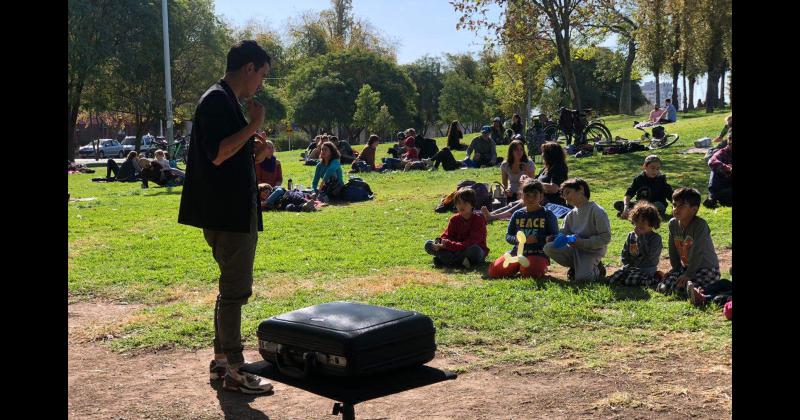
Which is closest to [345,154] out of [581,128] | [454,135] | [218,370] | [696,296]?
[454,135]

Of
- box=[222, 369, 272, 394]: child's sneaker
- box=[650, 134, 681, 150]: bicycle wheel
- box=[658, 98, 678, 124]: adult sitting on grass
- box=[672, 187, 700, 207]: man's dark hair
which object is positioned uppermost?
box=[658, 98, 678, 124]: adult sitting on grass

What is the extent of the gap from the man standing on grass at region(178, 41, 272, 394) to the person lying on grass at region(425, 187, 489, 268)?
4339 mm

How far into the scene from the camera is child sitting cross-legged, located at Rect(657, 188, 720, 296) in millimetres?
6918

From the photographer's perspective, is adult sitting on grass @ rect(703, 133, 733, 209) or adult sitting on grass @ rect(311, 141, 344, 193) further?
adult sitting on grass @ rect(311, 141, 344, 193)

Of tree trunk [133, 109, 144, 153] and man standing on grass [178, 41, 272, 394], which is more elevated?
tree trunk [133, 109, 144, 153]

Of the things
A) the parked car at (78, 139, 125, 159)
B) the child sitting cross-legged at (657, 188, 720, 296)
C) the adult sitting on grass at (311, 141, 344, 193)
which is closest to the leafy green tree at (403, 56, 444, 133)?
the parked car at (78, 139, 125, 159)

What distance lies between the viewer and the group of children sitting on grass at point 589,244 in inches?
275

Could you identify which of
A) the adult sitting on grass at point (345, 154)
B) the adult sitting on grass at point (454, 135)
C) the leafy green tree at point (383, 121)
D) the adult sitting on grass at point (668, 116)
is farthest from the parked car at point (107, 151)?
the adult sitting on grass at point (668, 116)

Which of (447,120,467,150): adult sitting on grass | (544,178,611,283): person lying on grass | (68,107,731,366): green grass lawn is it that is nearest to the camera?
(68,107,731,366): green grass lawn

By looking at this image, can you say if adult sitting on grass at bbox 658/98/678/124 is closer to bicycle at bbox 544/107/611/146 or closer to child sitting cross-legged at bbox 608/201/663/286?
bicycle at bbox 544/107/611/146

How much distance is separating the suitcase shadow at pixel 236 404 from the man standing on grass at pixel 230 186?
40 mm

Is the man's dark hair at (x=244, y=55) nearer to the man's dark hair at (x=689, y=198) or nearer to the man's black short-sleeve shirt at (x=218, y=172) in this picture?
the man's black short-sleeve shirt at (x=218, y=172)

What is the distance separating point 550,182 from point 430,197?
446cm

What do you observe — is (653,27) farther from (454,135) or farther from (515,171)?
(515,171)
